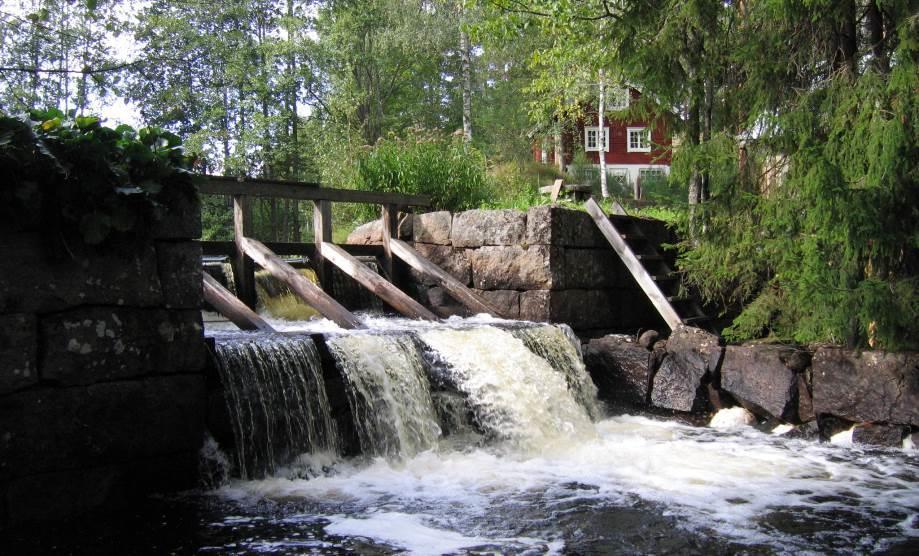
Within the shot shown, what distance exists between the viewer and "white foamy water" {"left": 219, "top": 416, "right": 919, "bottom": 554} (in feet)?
12.7

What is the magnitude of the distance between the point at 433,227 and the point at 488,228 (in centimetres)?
93

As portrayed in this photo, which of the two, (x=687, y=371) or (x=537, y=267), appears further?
(x=537, y=267)

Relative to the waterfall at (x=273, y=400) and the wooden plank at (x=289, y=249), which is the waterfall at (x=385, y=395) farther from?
the wooden plank at (x=289, y=249)

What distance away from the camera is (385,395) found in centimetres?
567

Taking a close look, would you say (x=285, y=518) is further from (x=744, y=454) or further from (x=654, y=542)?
(x=744, y=454)

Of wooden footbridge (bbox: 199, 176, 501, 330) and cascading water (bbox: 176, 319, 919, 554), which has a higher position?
wooden footbridge (bbox: 199, 176, 501, 330)

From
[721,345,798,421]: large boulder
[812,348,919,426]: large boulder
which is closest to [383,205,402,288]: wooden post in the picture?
[721,345,798,421]: large boulder

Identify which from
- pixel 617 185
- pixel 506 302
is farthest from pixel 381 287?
pixel 617 185

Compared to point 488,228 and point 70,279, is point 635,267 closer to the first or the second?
point 488,228

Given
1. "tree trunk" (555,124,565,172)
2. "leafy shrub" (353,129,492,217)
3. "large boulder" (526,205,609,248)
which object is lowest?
"large boulder" (526,205,609,248)

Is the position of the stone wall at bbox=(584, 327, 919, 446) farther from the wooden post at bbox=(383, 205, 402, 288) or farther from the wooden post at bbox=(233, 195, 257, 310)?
the wooden post at bbox=(233, 195, 257, 310)

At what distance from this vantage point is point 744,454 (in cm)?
571

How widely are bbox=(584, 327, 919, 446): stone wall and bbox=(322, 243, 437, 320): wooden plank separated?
1857 mm

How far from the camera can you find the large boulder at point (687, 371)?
7145 millimetres
